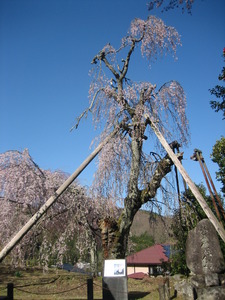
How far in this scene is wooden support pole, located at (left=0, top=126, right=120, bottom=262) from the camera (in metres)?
7.45

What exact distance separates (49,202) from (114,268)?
2496mm

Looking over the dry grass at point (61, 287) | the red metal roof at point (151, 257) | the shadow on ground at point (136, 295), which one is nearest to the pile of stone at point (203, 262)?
the dry grass at point (61, 287)

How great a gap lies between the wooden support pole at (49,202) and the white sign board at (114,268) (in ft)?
7.34

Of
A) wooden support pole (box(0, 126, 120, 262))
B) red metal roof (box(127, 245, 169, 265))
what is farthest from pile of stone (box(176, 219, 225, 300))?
red metal roof (box(127, 245, 169, 265))

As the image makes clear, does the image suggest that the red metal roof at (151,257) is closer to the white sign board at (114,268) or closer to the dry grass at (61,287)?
the dry grass at (61,287)

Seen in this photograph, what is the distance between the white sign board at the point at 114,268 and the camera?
7820 mm

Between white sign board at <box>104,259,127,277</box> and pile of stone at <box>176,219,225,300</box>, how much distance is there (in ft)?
9.24

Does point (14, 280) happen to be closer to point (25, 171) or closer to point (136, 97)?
point (25, 171)

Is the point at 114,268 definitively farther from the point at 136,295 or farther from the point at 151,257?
the point at 151,257

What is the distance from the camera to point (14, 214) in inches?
516

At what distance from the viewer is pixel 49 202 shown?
8125 millimetres

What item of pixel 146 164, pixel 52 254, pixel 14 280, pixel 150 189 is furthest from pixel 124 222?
pixel 14 280

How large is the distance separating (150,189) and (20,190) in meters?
6.58

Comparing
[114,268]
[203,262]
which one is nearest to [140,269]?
[203,262]
